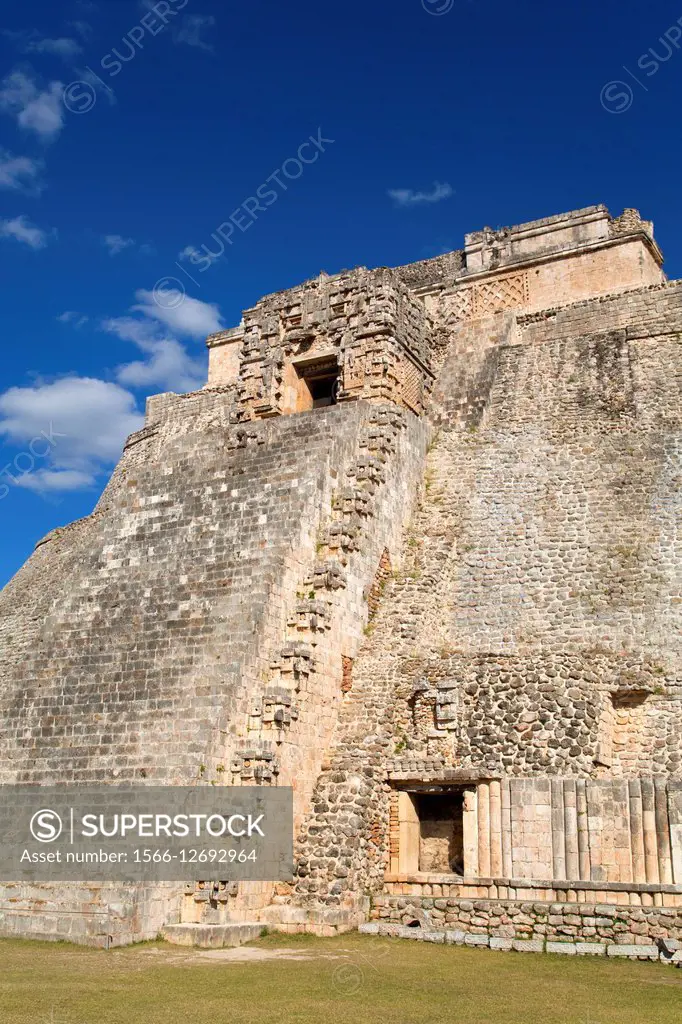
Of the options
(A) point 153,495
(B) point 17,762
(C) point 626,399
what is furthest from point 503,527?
(B) point 17,762

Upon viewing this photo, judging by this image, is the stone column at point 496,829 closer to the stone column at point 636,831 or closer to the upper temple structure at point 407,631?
the upper temple structure at point 407,631

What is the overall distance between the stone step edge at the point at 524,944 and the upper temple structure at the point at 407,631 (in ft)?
0.15

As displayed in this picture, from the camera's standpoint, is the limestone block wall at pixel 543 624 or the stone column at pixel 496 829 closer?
the stone column at pixel 496 829

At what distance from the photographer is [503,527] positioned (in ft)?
52.7

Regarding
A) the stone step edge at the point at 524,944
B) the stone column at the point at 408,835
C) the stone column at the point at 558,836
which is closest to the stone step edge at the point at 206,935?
the stone step edge at the point at 524,944

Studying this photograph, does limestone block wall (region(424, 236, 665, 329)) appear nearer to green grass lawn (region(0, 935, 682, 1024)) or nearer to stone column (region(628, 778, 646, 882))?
stone column (region(628, 778, 646, 882))

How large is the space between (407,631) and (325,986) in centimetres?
681

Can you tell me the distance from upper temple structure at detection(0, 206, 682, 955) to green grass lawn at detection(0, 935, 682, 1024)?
26.6 inches

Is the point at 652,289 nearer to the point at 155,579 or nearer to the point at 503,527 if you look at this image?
the point at 503,527

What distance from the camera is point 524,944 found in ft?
33.0

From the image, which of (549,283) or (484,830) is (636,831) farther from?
(549,283)

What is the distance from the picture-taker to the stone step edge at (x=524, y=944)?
31.2 ft

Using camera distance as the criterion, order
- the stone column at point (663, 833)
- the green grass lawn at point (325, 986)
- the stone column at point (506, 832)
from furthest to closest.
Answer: the stone column at point (506, 832) < the stone column at point (663, 833) < the green grass lawn at point (325, 986)

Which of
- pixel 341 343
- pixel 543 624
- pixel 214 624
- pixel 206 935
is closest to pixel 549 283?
pixel 341 343
